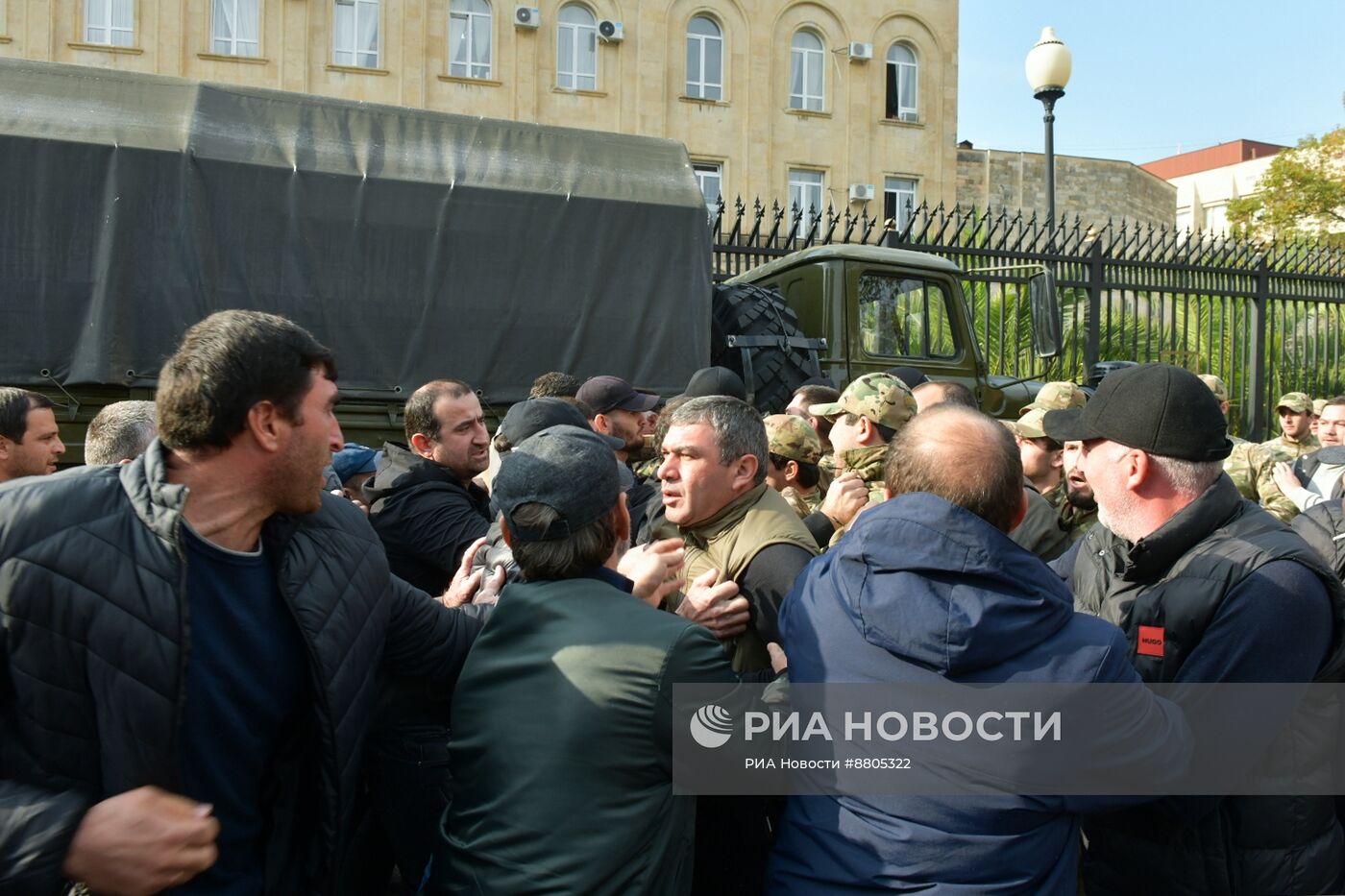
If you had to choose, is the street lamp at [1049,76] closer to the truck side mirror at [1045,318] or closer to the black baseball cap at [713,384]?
the truck side mirror at [1045,318]

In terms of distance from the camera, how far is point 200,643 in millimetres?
1938

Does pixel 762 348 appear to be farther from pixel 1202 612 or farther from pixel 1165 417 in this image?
pixel 1202 612

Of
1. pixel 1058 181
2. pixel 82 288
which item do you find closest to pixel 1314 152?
pixel 1058 181

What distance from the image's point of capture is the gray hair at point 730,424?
9.61 ft

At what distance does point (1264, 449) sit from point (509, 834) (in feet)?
21.8

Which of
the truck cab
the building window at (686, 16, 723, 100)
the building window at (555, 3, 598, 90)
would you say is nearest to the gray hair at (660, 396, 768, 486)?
the truck cab

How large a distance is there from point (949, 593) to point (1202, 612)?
0.73 metres

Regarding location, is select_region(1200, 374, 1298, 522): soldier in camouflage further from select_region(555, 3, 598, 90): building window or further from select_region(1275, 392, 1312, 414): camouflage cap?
select_region(555, 3, 598, 90): building window

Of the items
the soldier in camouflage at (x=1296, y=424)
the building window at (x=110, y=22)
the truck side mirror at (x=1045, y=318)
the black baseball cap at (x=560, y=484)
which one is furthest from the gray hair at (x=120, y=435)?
the building window at (x=110, y=22)

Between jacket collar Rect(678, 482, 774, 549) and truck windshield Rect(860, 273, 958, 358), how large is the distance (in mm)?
5822

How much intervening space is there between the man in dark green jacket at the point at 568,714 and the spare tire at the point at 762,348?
5.70 m

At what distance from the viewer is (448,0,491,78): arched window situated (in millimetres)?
24234

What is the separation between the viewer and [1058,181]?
104ft

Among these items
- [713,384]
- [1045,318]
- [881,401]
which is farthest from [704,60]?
[881,401]
